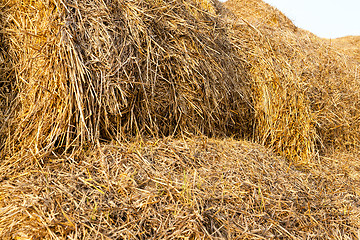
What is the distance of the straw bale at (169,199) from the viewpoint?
1.50 metres

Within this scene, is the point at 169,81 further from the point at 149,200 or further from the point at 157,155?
the point at 149,200

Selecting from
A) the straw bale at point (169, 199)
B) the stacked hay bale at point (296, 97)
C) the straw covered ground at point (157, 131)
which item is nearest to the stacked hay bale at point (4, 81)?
the straw covered ground at point (157, 131)

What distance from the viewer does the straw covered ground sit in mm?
1603

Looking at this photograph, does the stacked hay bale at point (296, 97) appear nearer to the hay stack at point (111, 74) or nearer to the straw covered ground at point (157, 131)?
the straw covered ground at point (157, 131)

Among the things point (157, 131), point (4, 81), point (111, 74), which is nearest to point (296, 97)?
point (157, 131)

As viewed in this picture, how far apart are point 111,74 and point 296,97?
1782 mm

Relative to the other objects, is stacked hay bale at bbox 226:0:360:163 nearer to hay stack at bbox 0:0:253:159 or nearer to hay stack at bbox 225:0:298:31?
hay stack at bbox 0:0:253:159

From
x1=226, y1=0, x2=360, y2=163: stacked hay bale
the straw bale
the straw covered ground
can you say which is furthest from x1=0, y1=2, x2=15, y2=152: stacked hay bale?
x1=226, y1=0, x2=360, y2=163: stacked hay bale

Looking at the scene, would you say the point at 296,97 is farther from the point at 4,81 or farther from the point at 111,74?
the point at 4,81

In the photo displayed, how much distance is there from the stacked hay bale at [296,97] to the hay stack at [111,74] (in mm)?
470

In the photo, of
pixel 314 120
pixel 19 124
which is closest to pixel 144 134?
pixel 19 124

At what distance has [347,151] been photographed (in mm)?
3285

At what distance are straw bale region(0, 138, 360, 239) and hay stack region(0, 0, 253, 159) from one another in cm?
21

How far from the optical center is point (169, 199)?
1.68 m
